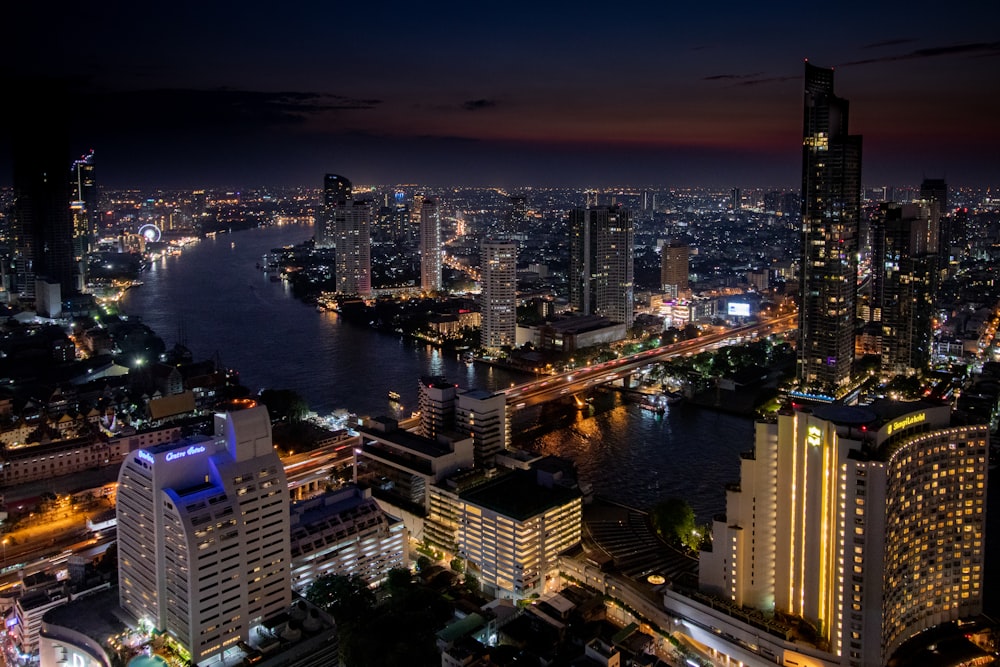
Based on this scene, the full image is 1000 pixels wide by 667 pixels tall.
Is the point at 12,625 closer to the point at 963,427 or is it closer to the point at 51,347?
the point at 963,427

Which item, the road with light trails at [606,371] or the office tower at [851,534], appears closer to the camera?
the office tower at [851,534]

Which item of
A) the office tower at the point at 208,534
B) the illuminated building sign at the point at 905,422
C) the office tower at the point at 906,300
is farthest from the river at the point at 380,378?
the office tower at the point at 208,534

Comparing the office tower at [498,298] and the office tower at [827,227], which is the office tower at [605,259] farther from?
the office tower at [827,227]

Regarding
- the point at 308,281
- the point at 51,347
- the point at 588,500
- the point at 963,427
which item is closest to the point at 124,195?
the point at 308,281

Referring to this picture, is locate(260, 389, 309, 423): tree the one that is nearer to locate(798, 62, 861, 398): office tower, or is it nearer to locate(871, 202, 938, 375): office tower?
locate(798, 62, 861, 398): office tower

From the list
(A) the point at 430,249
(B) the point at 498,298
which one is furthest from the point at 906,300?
(A) the point at 430,249

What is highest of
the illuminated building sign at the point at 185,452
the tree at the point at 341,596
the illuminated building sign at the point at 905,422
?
the illuminated building sign at the point at 905,422

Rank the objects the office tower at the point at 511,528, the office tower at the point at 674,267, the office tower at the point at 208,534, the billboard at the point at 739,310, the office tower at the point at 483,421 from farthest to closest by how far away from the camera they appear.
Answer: the office tower at the point at 674,267
the billboard at the point at 739,310
the office tower at the point at 483,421
the office tower at the point at 511,528
the office tower at the point at 208,534
